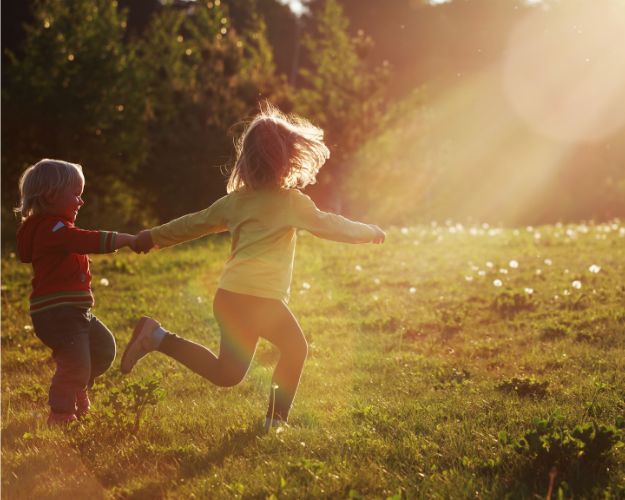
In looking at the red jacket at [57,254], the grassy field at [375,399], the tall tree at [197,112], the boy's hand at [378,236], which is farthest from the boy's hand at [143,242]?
the tall tree at [197,112]

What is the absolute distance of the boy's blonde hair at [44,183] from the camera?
4.99 meters

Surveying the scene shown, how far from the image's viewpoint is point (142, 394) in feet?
16.5

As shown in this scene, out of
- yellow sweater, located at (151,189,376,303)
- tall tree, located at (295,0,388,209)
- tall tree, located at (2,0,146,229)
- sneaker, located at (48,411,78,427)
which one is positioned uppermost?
tall tree, located at (295,0,388,209)

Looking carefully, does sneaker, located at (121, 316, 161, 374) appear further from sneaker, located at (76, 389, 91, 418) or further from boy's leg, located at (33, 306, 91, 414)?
sneaker, located at (76, 389, 91, 418)

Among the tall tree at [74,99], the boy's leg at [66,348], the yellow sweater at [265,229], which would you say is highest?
the tall tree at [74,99]

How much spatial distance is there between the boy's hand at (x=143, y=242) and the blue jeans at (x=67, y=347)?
61 centimetres

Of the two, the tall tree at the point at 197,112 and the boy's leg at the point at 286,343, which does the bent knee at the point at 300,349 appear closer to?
the boy's leg at the point at 286,343

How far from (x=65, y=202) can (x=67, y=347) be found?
0.99m

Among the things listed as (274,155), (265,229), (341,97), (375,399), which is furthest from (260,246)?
(341,97)

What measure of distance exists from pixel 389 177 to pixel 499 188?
56.8ft

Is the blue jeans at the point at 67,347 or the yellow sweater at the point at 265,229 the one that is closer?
the yellow sweater at the point at 265,229

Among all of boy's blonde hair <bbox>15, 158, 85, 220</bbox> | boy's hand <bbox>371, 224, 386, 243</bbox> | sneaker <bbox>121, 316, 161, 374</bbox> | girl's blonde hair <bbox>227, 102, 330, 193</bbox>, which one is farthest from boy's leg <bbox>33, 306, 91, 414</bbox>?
boy's hand <bbox>371, 224, 386, 243</bbox>

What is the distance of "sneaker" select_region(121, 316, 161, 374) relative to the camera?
16.6 feet

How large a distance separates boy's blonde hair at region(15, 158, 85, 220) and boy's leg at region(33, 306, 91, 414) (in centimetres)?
72
